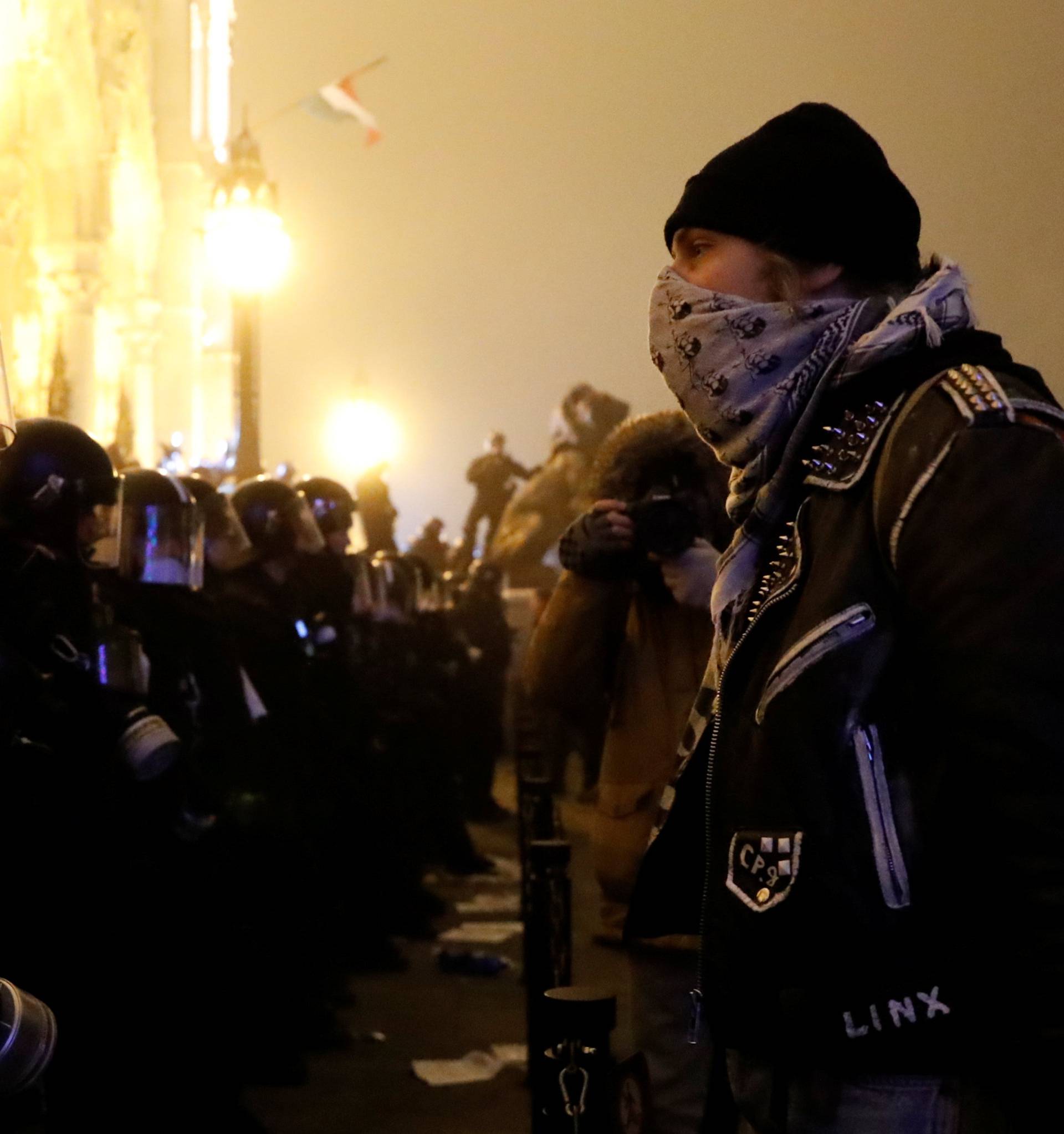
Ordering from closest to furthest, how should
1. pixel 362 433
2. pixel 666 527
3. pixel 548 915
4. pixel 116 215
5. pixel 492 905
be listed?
pixel 666 527 → pixel 548 915 → pixel 492 905 → pixel 362 433 → pixel 116 215

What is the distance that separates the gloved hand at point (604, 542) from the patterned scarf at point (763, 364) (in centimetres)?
179

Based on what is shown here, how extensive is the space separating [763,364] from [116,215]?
32.7 meters

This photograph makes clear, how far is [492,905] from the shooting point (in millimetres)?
11281

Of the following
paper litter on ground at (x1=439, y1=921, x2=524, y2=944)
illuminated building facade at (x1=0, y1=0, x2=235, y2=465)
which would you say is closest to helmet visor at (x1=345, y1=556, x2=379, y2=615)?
paper litter on ground at (x1=439, y1=921, x2=524, y2=944)

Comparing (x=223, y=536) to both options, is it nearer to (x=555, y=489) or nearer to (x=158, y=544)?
(x=158, y=544)

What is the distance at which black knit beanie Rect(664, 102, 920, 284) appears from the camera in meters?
2.22

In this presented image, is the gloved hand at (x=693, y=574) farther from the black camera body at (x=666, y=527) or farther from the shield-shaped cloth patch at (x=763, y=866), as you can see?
the shield-shaped cloth patch at (x=763, y=866)

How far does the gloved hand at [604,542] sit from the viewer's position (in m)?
4.15

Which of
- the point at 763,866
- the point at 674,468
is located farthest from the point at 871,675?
the point at 674,468

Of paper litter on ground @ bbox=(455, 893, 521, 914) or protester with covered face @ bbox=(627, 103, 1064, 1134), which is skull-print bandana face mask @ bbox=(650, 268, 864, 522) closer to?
protester with covered face @ bbox=(627, 103, 1064, 1134)

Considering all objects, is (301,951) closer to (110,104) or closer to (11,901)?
(11,901)

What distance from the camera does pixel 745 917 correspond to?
1991 millimetres

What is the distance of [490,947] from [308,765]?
6.19 ft

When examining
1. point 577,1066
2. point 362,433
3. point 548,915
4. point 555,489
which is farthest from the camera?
point 362,433
